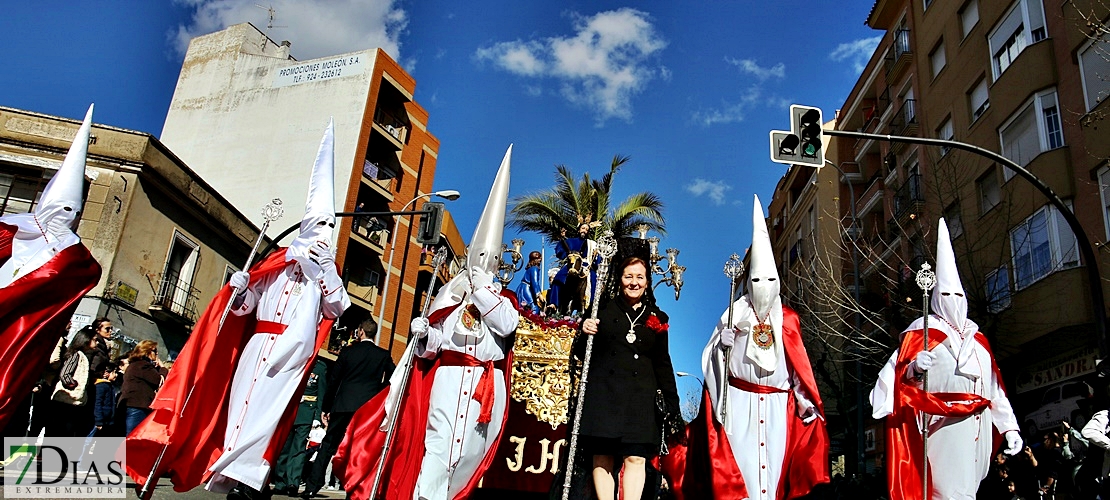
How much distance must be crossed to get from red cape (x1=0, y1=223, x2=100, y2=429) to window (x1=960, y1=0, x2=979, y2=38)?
2416cm

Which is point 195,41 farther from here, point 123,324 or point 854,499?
point 854,499

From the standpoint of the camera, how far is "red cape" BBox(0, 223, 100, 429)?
6.09 m

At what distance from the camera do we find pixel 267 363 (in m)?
6.04

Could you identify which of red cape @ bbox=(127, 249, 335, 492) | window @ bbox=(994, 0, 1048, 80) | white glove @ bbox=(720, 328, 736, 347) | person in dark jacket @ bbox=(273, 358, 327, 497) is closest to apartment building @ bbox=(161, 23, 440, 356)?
window @ bbox=(994, 0, 1048, 80)

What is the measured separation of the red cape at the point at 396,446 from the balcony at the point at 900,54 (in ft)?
88.1

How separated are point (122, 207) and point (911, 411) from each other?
2090cm

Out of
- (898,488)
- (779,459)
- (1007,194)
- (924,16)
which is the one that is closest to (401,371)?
(779,459)

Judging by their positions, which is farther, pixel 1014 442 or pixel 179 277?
pixel 179 277

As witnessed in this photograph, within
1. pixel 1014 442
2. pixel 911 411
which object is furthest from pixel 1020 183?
pixel 911 411

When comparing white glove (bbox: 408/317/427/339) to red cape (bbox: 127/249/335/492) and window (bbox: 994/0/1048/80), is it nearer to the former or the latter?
red cape (bbox: 127/249/335/492)

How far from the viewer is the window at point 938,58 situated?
85.5 feet

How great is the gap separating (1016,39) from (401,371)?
2044cm

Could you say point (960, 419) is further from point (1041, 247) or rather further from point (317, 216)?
point (1041, 247)

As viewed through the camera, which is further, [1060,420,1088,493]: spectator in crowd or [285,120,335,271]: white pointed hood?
[1060,420,1088,493]: spectator in crowd
